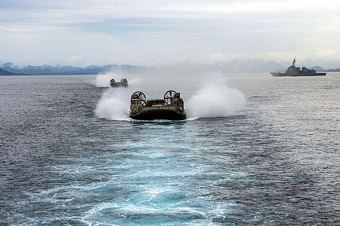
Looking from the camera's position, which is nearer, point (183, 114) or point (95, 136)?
point (95, 136)

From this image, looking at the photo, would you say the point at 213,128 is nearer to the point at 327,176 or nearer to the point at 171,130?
the point at 171,130

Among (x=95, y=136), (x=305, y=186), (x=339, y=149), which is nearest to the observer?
(x=305, y=186)

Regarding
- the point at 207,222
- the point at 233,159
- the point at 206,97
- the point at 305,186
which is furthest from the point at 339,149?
the point at 206,97

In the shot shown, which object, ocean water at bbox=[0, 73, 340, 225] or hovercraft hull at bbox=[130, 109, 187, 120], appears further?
hovercraft hull at bbox=[130, 109, 187, 120]

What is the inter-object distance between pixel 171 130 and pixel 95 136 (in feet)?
44.4

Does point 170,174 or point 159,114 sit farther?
point 159,114

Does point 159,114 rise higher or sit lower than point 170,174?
higher

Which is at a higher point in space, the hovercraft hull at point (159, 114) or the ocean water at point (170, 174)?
the hovercraft hull at point (159, 114)

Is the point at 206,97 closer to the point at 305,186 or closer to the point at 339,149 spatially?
the point at 339,149

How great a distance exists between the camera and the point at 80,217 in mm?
35906

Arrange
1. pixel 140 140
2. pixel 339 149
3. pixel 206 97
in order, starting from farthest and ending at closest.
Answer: pixel 206 97 → pixel 140 140 → pixel 339 149

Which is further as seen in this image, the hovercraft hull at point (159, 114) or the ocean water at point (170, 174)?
the hovercraft hull at point (159, 114)

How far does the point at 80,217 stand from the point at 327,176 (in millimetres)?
25957

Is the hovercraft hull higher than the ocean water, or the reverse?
the hovercraft hull
